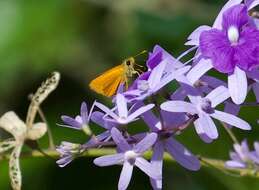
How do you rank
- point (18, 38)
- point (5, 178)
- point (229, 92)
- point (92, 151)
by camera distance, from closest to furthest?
point (229, 92)
point (92, 151)
point (5, 178)
point (18, 38)

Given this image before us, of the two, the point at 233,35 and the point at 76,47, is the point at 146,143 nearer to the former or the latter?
the point at 233,35

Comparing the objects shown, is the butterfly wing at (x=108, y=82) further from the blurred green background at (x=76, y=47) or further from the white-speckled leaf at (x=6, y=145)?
the blurred green background at (x=76, y=47)

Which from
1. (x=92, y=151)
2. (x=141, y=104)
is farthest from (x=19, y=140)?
(x=141, y=104)

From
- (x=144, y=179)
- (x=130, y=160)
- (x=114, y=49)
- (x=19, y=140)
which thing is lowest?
(x=144, y=179)

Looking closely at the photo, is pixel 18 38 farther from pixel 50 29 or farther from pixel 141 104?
pixel 141 104

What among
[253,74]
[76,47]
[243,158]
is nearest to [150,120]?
[253,74]

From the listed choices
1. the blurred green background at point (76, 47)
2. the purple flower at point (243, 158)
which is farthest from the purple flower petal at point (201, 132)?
the blurred green background at point (76, 47)

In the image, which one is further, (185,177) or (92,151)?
(185,177)

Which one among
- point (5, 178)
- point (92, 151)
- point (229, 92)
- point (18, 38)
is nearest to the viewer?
point (229, 92)

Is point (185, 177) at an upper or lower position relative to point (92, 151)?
lower
